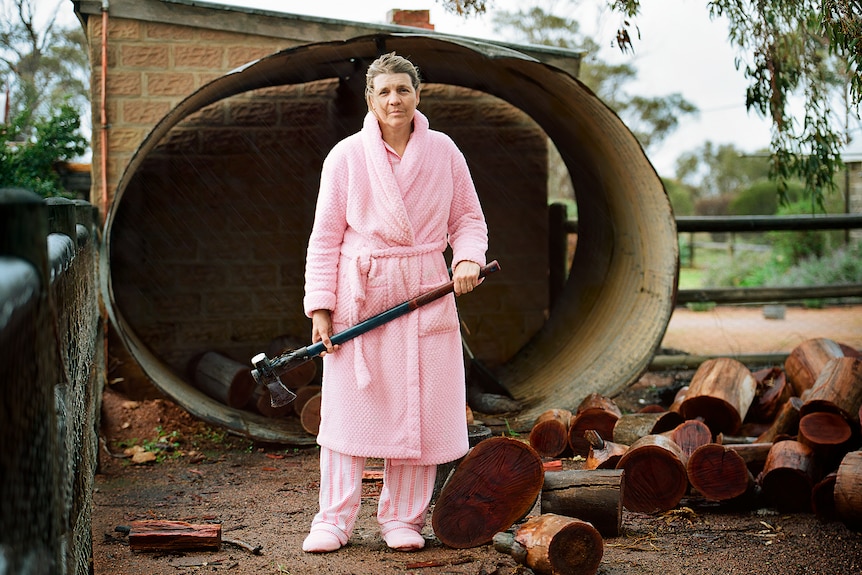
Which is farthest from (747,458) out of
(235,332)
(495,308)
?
(235,332)

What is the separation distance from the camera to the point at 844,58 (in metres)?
4.50

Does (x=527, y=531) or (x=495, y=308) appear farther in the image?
(x=495, y=308)

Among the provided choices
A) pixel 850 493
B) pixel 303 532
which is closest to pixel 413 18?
pixel 303 532

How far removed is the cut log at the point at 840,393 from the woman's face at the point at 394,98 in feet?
7.98

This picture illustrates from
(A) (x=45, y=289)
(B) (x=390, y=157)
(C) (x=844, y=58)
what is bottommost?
(A) (x=45, y=289)

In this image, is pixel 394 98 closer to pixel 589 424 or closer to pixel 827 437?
pixel 589 424

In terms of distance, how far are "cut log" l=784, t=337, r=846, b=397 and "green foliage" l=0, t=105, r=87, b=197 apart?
563 cm

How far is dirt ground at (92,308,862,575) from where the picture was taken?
3.31 metres

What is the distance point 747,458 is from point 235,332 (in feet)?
13.9

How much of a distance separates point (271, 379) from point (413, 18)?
444 centimetres

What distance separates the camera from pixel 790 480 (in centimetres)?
401

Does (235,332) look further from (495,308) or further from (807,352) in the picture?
(807,352)

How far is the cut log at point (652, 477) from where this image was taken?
389cm

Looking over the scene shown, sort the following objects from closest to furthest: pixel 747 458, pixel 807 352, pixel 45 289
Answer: pixel 45 289 → pixel 747 458 → pixel 807 352
